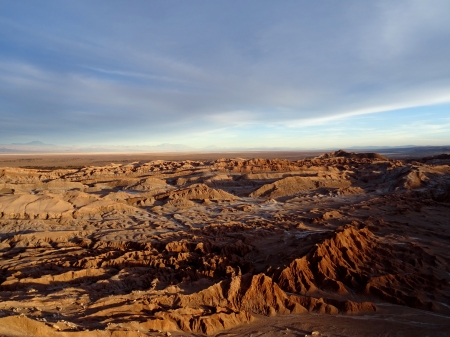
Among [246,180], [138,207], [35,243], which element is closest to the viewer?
[35,243]

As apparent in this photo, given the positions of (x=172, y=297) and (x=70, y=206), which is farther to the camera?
(x=70, y=206)

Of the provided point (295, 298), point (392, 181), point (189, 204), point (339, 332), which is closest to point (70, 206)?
point (189, 204)

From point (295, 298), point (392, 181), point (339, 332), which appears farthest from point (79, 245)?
point (392, 181)

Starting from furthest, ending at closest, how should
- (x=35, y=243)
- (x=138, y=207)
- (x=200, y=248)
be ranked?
(x=138, y=207) < (x=35, y=243) < (x=200, y=248)

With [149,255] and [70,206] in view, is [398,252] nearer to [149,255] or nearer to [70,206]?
[149,255]

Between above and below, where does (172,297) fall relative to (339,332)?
above

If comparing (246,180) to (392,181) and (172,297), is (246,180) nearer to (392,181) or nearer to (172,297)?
(392,181)
